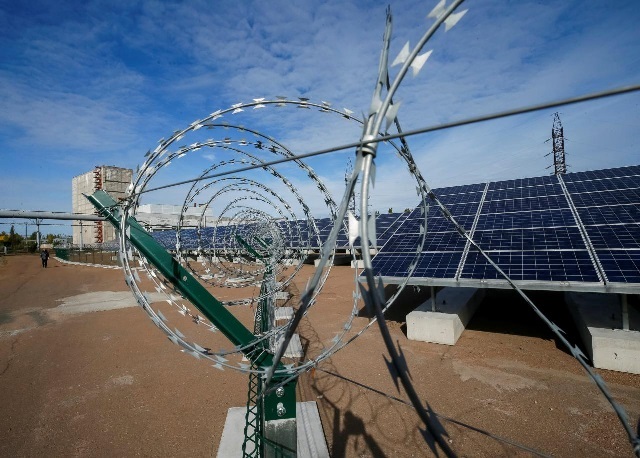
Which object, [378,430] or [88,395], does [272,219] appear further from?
[378,430]

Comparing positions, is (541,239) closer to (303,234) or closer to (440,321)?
(440,321)

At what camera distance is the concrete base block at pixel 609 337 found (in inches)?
338

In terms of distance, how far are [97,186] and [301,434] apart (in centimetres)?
7193

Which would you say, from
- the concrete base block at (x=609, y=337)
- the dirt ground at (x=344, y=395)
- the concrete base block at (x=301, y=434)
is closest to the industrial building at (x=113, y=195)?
the dirt ground at (x=344, y=395)

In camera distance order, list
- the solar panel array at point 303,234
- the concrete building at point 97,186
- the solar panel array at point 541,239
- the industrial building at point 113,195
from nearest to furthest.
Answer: the solar panel array at point 541,239
the solar panel array at point 303,234
the concrete building at point 97,186
the industrial building at point 113,195

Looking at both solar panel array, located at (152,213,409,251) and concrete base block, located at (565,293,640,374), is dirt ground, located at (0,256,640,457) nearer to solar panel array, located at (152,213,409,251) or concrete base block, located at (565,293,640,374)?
concrete base block, located at (565,293,640,374)

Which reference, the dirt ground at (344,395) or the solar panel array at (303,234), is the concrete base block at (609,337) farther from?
the solar panel array at (303,234)

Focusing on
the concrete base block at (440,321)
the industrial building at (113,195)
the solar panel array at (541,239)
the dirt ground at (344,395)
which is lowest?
the dirt ground at (344,395)

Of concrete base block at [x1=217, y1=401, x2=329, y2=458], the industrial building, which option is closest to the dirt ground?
concrete base block at [x1=217, y1=401, x2=329, y2=458]

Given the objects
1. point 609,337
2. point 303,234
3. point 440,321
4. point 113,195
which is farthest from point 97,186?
point 609,337

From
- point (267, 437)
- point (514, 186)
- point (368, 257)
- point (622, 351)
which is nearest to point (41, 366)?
point (267, 437)

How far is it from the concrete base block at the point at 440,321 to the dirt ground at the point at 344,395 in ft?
1.17

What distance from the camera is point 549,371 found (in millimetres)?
8930

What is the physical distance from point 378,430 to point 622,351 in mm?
7105
